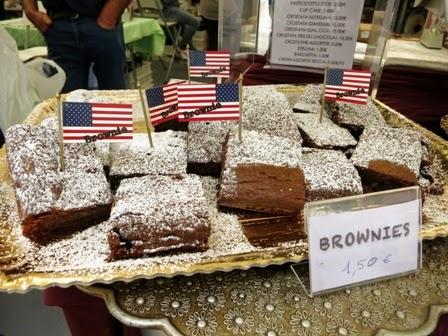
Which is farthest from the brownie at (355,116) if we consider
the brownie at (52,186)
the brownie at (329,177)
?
the brownie at (52,186)

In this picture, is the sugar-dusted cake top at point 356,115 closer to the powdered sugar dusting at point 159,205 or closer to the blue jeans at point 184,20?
the powdered sugar dusting at point 159,205

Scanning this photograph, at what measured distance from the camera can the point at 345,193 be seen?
136 centimetres

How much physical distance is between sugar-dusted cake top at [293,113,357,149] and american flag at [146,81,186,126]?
601mm

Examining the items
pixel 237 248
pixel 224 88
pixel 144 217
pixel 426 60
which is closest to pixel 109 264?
pixel 144 217

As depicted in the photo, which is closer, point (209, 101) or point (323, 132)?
point (209, 101)

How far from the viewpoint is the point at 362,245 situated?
1033 mm

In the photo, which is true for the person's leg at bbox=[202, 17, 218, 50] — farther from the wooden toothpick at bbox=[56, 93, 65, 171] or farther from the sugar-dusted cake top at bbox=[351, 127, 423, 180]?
the wooden toothpick at bbox=[56, 93, 65, 171]

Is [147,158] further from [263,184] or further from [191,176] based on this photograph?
[263,184]

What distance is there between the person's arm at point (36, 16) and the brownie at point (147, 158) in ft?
5.77

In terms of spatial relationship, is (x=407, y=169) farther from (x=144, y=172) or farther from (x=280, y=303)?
(x=144, y=172)

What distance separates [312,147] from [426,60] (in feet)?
4.33

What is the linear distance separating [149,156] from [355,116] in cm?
103

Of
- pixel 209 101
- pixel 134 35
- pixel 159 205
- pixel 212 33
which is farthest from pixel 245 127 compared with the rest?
pixel 212 33

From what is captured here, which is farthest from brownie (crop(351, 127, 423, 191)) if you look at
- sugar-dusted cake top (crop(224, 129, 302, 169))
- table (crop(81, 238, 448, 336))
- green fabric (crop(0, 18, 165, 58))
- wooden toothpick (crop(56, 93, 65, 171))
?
green fabric (crop(0, 18, 165, 58))
